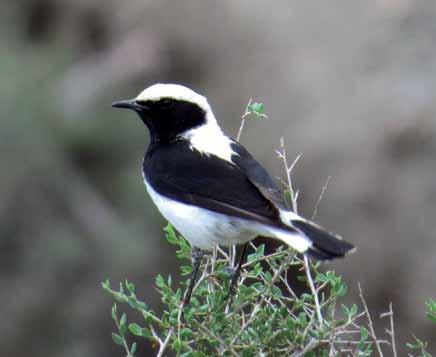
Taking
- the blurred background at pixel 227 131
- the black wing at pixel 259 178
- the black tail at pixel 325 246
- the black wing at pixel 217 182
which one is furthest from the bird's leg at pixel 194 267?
the blurred background at pixel 227 131

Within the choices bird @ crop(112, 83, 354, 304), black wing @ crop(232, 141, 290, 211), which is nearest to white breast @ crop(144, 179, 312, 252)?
bird @ crop(112, 83, 354, 304)

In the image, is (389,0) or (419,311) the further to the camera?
(389,0)

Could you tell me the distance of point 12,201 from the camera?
468 inches

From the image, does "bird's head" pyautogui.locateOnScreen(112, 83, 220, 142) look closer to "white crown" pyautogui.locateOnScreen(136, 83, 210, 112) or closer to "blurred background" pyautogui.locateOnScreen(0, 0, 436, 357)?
"white crown" pyautogui.locateOnScreen(136, 83, 210, 112)

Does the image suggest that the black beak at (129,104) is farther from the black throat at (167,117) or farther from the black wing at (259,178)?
the black wing at (259,178)

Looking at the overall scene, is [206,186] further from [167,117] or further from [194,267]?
[167,117]

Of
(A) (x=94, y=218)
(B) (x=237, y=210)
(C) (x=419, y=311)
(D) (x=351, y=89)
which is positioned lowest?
(C) (x=419, y=311)

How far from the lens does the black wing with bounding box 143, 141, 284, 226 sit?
434 centimetres

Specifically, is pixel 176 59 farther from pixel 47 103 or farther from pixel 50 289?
pixel 50 289

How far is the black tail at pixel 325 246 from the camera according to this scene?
3.84m

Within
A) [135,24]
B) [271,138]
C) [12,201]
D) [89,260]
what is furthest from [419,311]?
[135,24]

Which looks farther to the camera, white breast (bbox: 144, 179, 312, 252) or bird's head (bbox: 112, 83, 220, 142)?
bird's head (bbox: 112, 83, 220, 142)

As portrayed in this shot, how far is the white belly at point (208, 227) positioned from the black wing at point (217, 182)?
0.04 meters

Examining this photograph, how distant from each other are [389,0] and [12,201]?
576 cm
